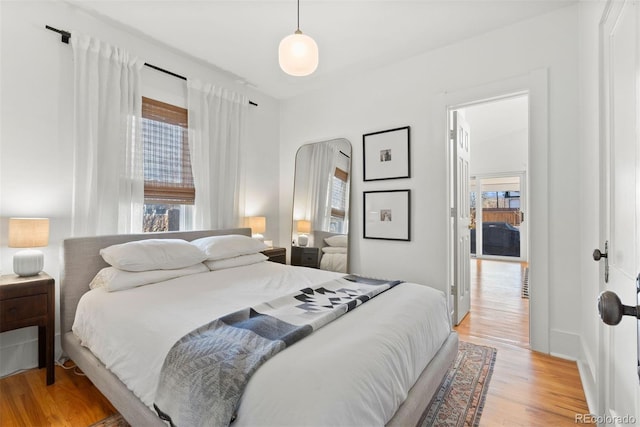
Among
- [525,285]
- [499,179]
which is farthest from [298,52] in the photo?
[499,179]

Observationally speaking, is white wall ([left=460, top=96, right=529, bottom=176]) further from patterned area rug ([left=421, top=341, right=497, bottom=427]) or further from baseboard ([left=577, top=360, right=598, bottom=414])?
Result: patterned area rug ([left=421, top=341, right=497, bottom=427])

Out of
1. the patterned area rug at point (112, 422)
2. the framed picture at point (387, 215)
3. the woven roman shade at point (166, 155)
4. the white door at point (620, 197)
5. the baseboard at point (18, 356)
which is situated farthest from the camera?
the framed picture at point (387, 215)

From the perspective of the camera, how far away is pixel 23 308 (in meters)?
1.91

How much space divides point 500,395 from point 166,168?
11.0 ft

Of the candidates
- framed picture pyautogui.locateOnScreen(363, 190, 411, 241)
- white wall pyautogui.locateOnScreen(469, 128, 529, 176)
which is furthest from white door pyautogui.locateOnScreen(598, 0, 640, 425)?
white wall pyautogui.locateOnScreen(469, 128, 529, 176)

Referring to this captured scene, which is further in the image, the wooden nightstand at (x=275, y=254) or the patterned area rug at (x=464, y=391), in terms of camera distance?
the wooden nightstand at (x=275, y=254)

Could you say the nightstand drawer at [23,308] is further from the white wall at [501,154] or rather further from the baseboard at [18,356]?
the white wall at [501,154]

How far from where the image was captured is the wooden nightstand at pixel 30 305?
185cm

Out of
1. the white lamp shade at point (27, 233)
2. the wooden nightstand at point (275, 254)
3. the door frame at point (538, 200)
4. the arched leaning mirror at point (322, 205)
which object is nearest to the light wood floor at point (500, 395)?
the door frame at point (538, 200)

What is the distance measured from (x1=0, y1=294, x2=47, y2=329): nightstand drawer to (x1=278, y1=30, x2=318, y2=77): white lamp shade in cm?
226

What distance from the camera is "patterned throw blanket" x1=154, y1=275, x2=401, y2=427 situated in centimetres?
101

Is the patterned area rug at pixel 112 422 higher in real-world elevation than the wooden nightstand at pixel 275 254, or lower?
lower

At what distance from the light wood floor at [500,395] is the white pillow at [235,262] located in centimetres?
114

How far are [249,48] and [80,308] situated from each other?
2.70m
